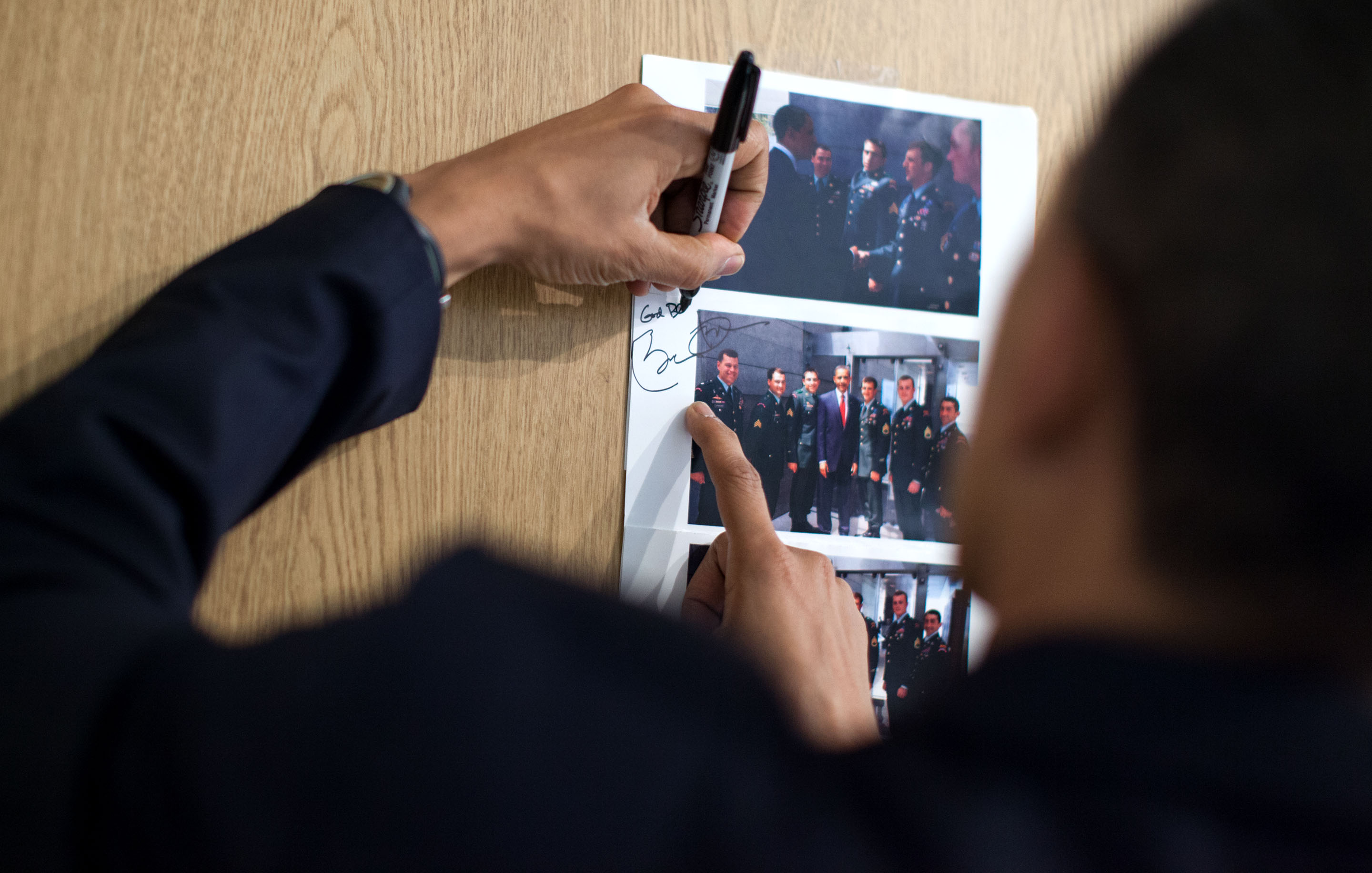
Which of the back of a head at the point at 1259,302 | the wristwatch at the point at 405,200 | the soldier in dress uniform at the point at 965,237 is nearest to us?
the back of a head at the point at 1259,302

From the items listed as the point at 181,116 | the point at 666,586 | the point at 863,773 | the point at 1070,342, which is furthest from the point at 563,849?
the point at 181,116

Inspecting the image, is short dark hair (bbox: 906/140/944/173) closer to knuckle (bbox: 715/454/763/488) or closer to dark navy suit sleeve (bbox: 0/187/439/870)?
knuckle (bbox: 715/454/763/488)

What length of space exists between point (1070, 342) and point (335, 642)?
27 cm

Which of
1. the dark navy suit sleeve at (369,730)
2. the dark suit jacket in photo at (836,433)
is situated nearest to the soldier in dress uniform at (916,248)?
the dark suit jacket in photo at (836,433)

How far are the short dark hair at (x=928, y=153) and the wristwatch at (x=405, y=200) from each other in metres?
0.44

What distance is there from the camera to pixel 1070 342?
270mm

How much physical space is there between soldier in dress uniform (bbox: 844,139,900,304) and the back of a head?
43 centimetres

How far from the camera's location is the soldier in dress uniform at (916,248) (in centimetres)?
69

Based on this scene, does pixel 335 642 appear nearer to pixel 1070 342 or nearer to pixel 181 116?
pixel 1070 342

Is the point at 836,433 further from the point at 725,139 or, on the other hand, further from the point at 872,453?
the point at 725,139

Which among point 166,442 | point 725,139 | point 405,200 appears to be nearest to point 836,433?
point 725,139

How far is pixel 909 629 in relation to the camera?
2.19 ft

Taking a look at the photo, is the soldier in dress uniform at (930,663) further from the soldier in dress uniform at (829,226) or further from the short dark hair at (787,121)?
the short dark hair at (787,121)

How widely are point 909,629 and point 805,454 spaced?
0.18 m
